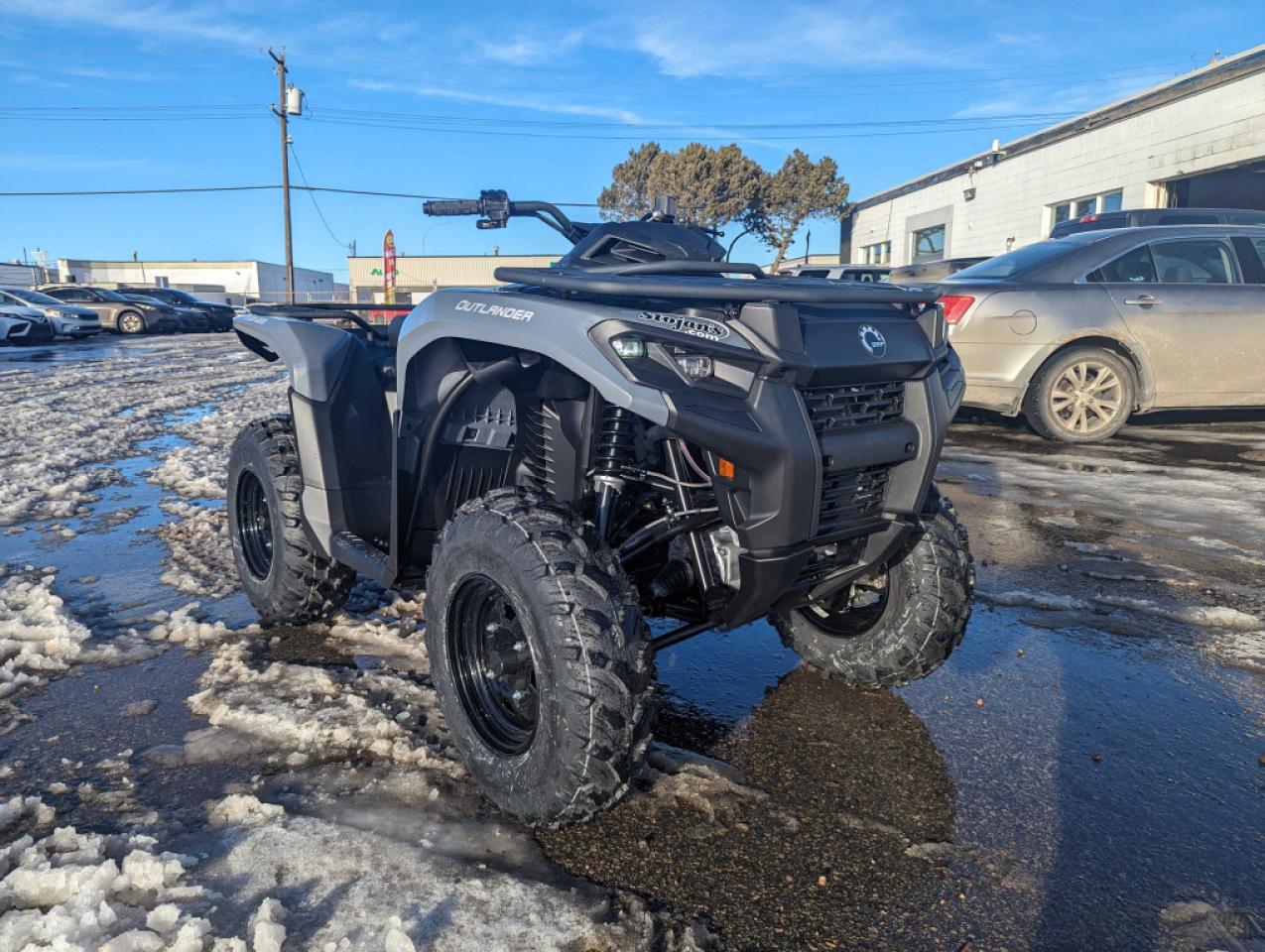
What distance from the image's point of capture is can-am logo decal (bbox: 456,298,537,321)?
2.18 metres

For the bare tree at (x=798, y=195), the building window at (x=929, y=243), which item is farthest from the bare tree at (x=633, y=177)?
the building window at (x=929, y=243)

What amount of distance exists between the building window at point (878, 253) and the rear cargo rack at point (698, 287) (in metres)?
30.9

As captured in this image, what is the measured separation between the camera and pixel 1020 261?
730cm

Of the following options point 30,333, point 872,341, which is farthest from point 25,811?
point 30,333

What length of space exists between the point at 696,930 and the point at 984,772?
42.0 inches

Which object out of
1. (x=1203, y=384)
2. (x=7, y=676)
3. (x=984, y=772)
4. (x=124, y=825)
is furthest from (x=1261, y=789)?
(x=1203, y=384)

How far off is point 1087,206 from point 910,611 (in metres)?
21.1

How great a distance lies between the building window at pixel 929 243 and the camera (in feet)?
88.9

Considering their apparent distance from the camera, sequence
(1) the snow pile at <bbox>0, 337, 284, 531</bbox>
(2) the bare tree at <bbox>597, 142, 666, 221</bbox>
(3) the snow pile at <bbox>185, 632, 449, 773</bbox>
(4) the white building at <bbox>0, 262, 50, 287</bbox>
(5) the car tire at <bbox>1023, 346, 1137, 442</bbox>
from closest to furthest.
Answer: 1. (3) the snow pile at <bbox>185, 632, 449, 773</bbox>
2. (1) the snow pile at <bbox>0, 337, 284, 531</bbox>
3. (5) the car tire at <bbox>1023, 346, 1137, 442</bbox>
4. (2) the bare tree at <bbox>597, 142, 666, 221</bbox>
5. (4) the white building at <bbox>0, 262, 50, 287</bbox>

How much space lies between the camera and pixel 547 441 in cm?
258

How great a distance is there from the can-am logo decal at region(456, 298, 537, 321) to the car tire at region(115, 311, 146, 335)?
95.3ft

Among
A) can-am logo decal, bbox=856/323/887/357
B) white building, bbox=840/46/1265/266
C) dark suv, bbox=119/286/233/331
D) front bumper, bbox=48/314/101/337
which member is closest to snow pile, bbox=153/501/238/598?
can-am logo decal, bbox=856/323/887/357

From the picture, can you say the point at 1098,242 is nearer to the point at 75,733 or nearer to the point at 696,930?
the point at 696,930

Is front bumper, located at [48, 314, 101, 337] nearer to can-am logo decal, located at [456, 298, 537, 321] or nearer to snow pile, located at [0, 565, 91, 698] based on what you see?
snow pile, located at [0, 565, 91, 698]
